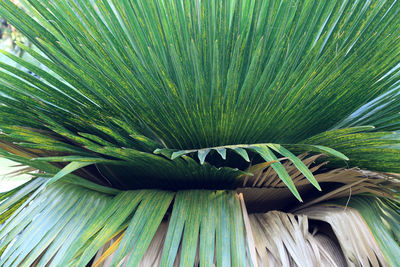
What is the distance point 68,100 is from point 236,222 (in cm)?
43

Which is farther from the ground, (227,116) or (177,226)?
(227,116)

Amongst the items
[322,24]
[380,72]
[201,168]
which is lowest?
[201,168]

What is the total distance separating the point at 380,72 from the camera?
28.5 inches

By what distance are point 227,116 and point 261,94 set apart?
76 mm

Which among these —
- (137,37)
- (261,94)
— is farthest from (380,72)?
(137,37)

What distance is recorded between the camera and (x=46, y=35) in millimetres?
737

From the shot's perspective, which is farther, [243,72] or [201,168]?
[243,72]

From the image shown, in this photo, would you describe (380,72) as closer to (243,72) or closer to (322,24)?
(322,24)

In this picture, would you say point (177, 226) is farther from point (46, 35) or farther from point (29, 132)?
point (46, 35)

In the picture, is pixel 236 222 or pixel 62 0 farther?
pixel 62 0

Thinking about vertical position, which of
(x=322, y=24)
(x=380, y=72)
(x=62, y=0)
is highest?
(x=62, y=0)

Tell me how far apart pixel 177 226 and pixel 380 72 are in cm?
52

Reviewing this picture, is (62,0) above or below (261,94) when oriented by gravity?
above

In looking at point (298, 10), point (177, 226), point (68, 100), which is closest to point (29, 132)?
point (68, 100)
